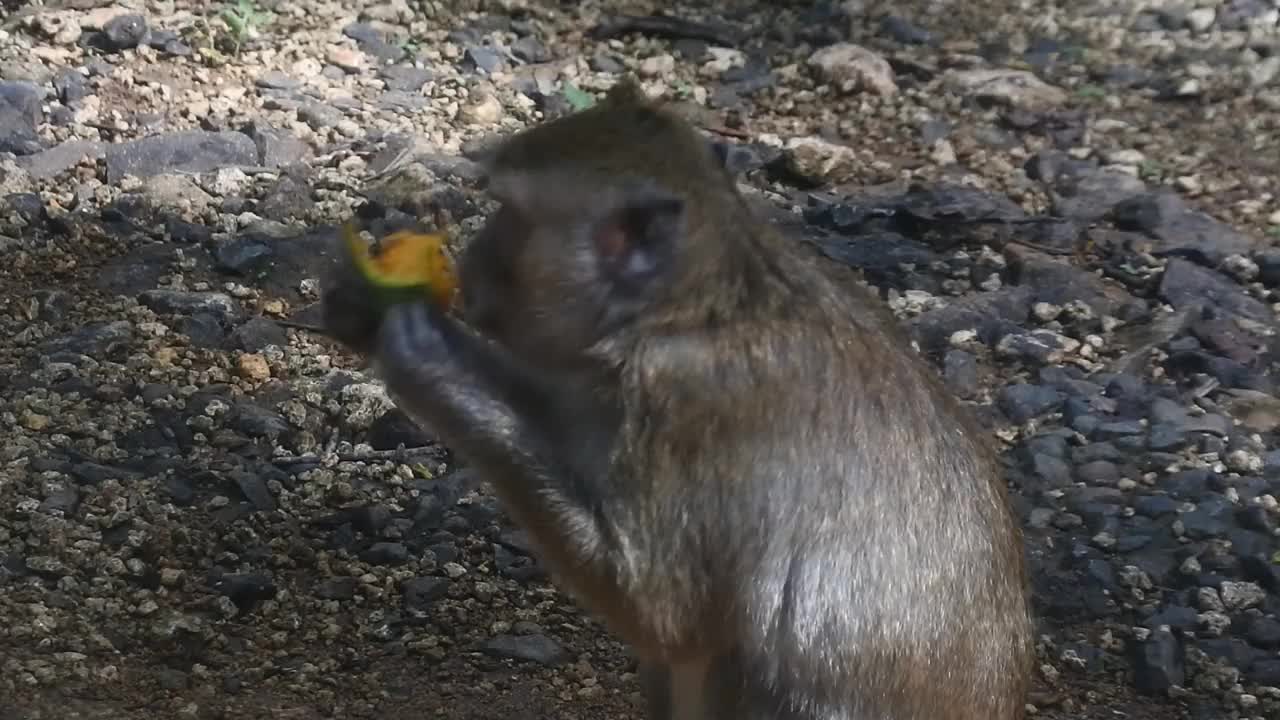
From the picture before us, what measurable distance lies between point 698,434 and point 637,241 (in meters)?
0.42

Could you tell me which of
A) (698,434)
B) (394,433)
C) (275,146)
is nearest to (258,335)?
(394,433)

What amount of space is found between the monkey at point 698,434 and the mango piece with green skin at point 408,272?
0.11 feet

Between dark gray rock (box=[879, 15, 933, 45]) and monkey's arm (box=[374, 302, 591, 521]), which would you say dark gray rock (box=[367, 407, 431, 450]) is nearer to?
monkey's arm (box=[374, 302, 591, 521])

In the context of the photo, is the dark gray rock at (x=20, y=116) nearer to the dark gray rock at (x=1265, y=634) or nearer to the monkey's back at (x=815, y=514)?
the monkey's back at (x=815, y=514)

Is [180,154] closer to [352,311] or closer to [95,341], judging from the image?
[95,341]

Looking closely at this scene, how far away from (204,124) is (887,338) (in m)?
3.85

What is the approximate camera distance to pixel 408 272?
3.71m

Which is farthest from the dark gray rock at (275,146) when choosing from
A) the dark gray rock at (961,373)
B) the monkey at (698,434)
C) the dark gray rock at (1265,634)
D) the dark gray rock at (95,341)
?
the dark gray rock at (1265,634)

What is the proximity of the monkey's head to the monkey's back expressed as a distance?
15 centimetres

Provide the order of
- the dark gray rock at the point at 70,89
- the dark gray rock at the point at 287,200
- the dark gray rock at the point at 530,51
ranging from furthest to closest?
the dark gray rock at the point at 530,51 < the dark gray rock at the point at 70,89 < the dark gray rock at the point at 287,200

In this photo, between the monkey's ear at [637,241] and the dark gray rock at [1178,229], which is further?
the dark gray rock at [1178,229]

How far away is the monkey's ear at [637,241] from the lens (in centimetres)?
358

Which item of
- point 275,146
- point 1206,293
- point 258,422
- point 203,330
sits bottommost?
point 1206,293

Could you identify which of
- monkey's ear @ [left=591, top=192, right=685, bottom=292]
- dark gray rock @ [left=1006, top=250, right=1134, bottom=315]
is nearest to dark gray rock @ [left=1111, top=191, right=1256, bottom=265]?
dark gray rock @ [left=1006, top=250, right=1134, bottom=315]
